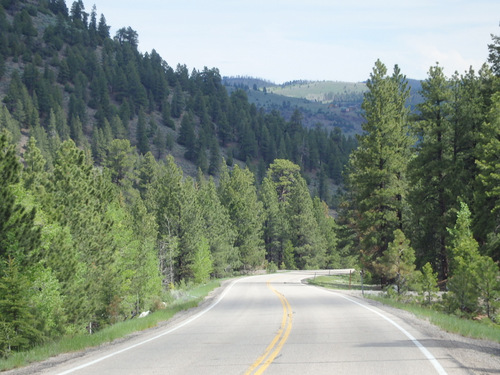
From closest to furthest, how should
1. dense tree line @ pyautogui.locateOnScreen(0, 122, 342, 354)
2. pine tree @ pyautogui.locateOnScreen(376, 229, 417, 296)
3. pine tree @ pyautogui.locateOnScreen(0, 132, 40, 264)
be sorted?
pine tree @ pyautogui.locateOnScreen(0, 132, 40, 264)
dense tree line @ pyautogui.locateOnScreen(0, 122, 342, 354)
pine tree @ pyautogui.locateOnScreen(376, 229, 417, 296)

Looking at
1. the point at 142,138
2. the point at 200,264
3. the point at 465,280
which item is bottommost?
the point at 200,264

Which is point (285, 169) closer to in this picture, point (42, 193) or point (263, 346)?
point (42, 193)

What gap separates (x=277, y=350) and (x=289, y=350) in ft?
0.88

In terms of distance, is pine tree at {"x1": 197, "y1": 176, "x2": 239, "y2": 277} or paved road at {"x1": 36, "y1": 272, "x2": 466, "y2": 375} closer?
paved road at {"x1": 36, "y1": 272, "x2": 466, "y2": 375}

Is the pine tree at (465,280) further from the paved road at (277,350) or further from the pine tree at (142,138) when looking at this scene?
the pine tree at (142,138)

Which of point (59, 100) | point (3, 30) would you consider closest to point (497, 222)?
point (59, 100)

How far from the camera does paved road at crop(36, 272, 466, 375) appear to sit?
9.29m

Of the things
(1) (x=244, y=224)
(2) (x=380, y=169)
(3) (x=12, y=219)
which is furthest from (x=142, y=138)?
(3) (x=12, y=219)

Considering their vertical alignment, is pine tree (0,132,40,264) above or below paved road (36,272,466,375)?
above

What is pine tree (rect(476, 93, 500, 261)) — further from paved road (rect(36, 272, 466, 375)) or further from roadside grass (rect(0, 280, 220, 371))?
roadside grass (rect(0, 280, 220, 371))

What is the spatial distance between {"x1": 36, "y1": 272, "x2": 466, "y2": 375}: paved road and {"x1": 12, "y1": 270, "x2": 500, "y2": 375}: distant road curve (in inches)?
0.7

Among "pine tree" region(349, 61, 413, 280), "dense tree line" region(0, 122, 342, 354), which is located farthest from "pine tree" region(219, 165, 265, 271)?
"pine tree" region(349, 61, 413, 280)

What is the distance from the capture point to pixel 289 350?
11289mm

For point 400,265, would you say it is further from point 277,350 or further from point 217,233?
point 217,233
